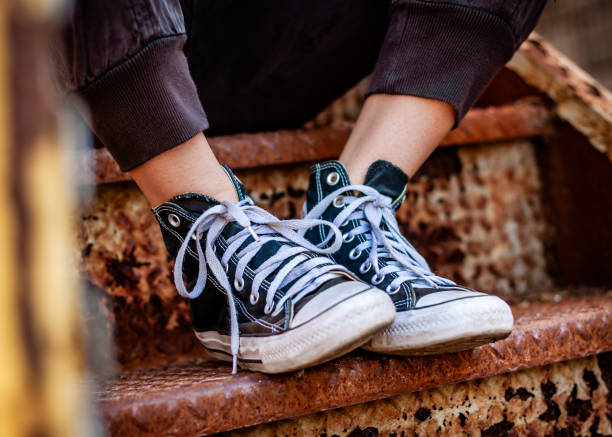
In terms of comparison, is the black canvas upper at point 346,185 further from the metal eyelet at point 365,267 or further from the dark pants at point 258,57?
the dark pants at point 258,57

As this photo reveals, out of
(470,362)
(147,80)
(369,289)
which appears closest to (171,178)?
(147,80)

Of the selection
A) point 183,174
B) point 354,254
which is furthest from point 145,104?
point 354,254

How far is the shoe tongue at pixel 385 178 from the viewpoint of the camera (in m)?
0.72

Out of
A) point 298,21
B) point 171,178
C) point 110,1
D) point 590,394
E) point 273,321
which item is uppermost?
point 298,21

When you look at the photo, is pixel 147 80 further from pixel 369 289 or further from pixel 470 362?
pixel 470 362

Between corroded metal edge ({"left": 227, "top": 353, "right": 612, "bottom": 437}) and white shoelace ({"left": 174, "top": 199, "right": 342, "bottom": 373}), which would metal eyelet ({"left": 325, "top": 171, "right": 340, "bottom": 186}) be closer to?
white shoelace ({"left": 174, "top": 199, "right": 342, "bottom": 373})

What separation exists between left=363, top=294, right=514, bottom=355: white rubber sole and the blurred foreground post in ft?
1.29

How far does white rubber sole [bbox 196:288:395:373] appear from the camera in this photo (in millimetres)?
519

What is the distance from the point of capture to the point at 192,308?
705 millimetres

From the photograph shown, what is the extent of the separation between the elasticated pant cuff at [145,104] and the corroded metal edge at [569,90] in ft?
Result: 2.46

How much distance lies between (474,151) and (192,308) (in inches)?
25.2

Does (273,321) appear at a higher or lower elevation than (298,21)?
lower

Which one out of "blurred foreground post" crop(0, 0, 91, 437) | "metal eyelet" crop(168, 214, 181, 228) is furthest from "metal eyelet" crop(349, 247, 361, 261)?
"blurred foreground post" crop(0, 0, 91, 437)

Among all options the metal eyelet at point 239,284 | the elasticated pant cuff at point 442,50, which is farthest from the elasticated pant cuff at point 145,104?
the elasticated pant cuff at point 442,50
